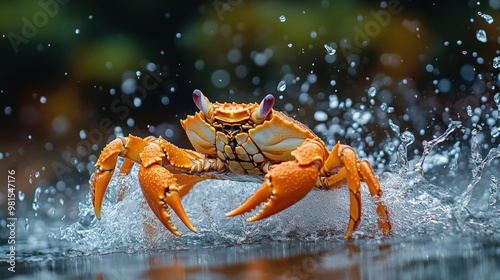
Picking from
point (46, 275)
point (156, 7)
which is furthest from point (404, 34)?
point (46, 275)

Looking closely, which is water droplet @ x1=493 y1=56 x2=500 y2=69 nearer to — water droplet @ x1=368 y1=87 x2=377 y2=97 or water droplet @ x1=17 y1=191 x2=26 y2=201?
water droplet @ x1=368 y1=87 x2=377 y2=97

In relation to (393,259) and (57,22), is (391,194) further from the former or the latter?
(57,22)

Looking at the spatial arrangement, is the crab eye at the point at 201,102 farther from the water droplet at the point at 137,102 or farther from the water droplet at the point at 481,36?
the water droplet at the point at 481,36

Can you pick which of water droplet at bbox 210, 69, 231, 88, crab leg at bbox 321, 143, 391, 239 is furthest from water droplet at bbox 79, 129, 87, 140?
crab leg at bbox 321, 143, 391, 239

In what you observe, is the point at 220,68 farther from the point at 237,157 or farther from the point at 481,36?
the point at 237,157

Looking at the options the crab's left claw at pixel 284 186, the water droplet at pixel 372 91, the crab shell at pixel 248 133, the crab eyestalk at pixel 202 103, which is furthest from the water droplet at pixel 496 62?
the crab's left claw at pixel 284 186

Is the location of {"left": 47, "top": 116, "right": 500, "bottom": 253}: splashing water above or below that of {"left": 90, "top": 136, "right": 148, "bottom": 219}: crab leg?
below

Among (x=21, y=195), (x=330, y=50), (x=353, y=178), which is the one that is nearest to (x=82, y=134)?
(x=21, y=195)
